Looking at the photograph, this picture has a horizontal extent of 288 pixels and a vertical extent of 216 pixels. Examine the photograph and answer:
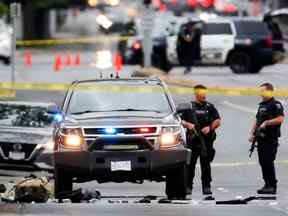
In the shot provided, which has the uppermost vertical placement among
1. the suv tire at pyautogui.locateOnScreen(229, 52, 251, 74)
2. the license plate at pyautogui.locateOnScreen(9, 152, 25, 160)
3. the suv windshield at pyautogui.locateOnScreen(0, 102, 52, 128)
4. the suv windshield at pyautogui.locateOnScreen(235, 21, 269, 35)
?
the suv windshield at pyautogui.locateOnScreen(235, 21, 269, 35)

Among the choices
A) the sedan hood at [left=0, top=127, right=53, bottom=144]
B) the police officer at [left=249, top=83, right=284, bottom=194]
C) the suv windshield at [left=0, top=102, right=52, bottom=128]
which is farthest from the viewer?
the suv windshield at [left=0, top=102, right=52, bottom=128]

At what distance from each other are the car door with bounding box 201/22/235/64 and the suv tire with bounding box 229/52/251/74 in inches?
11.3

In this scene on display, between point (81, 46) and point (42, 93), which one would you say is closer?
point (42, 93)

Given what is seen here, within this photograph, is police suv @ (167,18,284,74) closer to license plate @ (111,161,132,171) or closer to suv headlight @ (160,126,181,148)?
suv headlight @ (160,126,181,148)

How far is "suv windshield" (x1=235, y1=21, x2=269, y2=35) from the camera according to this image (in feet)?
138

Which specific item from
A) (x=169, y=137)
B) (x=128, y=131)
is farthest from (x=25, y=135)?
(x=169, y=137)

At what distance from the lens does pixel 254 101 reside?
32.3 meters

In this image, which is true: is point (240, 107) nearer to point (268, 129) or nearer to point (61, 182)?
point (268, 129)

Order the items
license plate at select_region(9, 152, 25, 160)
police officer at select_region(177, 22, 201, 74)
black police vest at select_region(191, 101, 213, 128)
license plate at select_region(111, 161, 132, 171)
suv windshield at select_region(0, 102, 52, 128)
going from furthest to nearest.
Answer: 1. police officer at select_region(177, 22, 201, 74)
2. suv windshield at select_region(0, 102, 52, 128)
3. license plate at select_region(9, 152, 25, 160)
4. black police vest at select_region(191, 101, 213, 128)
5. license plate at select_region(111, 161, 132, 171)

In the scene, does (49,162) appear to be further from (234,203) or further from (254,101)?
(254,101)

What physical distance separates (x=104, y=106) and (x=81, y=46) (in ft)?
202

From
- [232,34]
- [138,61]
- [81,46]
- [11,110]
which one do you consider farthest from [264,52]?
[81,46]

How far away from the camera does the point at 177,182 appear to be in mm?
15789

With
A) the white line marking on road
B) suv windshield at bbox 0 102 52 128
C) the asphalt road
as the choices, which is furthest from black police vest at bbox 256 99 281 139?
the white line marking on road
